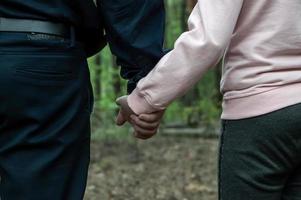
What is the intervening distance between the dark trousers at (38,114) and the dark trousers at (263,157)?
54cm

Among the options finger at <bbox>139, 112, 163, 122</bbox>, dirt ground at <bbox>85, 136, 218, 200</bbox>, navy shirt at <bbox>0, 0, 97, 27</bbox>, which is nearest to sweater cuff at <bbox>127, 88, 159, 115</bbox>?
finger at <bbox>139, 112, 163, 122</bbox>

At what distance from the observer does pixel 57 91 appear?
7.67 feet

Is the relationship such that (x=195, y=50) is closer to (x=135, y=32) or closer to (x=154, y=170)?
(x=135, y=32)

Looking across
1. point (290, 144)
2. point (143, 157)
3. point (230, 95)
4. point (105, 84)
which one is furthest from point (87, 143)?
point (105, 84)

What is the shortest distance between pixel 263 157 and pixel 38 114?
76 cm

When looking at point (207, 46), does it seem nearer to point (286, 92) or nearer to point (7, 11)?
point (286, 92)

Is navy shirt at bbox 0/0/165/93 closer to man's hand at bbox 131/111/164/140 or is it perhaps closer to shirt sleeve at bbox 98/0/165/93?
shirt sleeve at bbox 98/0/165/93

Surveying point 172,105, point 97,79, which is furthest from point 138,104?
point 172,105

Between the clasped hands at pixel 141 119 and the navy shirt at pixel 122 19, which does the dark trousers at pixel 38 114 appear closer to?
the navy shirt at pixel 122 19

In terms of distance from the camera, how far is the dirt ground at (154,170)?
17.2 ft

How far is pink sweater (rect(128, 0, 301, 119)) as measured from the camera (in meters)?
2.07

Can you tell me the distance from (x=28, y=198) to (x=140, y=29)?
27.9 inches

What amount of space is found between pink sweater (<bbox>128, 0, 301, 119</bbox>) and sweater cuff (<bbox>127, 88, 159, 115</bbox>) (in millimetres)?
230

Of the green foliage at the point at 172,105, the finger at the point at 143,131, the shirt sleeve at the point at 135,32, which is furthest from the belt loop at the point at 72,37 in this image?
the green foliage at the point at 172,105
